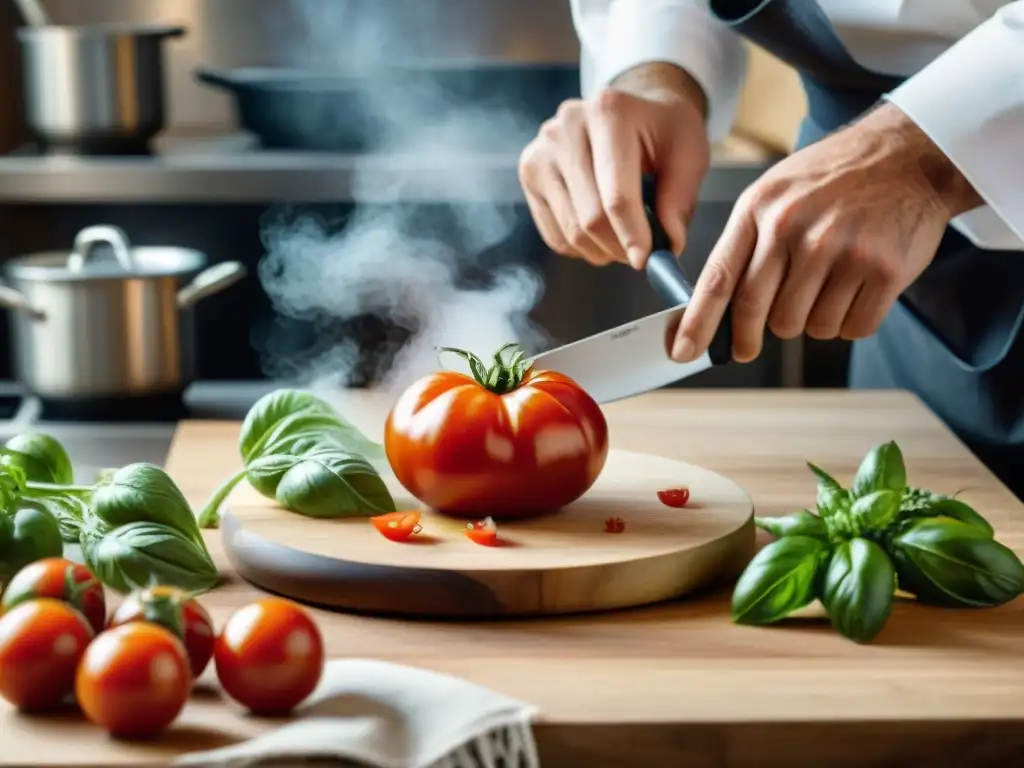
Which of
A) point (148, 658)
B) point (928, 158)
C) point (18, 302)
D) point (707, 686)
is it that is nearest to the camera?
point (148, 658)

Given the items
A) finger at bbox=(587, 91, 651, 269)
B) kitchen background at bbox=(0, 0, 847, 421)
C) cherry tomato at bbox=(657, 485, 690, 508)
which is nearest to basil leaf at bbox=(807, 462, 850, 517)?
cherry tomato at bbox=(657, 485, 690, 508)

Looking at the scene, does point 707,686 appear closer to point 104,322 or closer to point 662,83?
point 662,83

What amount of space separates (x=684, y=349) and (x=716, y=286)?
0.18 feet

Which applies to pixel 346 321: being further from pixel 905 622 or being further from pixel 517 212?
pixel 905 622

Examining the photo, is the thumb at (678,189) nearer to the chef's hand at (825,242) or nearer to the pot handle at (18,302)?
the chef's hand at (825,242)

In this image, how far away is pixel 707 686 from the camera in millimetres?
929

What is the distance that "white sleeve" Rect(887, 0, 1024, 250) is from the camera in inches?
49.3

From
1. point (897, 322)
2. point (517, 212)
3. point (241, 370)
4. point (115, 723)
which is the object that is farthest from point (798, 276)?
point (241, 370)

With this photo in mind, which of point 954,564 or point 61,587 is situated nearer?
point 61,587

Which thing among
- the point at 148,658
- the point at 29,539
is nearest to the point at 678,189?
the point at 29,539

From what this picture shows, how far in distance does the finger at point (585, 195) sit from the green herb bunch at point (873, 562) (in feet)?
1.40

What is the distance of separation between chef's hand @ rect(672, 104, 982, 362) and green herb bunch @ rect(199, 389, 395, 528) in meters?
0.27

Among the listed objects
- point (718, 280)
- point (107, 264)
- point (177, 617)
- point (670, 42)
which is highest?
point (670, 42)

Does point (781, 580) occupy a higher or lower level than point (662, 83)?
lower
